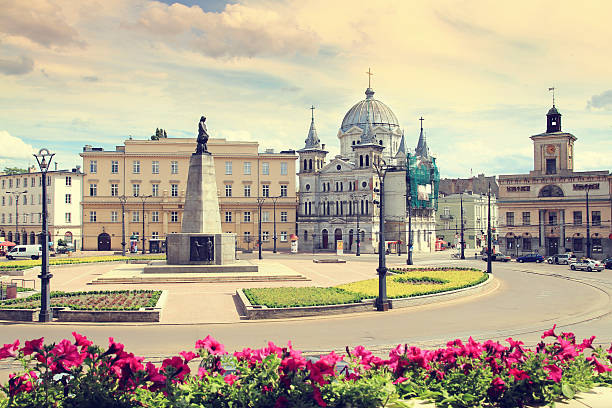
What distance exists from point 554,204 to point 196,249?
5166 centimetres

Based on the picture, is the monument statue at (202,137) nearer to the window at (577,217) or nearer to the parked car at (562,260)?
the parked car at (562,260)

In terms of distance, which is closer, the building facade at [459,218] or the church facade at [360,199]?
the church facade at [360,199]

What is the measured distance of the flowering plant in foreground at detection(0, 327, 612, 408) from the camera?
8.42 meters

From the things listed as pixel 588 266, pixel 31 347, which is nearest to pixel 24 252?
pixel 588 266

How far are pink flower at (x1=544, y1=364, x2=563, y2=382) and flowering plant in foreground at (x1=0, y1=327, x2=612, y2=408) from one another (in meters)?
0.02

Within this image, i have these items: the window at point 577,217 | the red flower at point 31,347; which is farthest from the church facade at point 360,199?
the red flower at point 31,347

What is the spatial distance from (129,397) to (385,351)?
10.5m

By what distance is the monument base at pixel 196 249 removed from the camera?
137 ft

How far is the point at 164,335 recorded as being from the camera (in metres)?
19.9

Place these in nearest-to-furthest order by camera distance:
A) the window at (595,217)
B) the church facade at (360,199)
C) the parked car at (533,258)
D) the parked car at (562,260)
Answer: the parked car at (562,260), the parked car at (533,258), the window at (595,217), the church facade at (360,199)

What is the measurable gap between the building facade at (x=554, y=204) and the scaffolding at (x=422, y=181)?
744 inches

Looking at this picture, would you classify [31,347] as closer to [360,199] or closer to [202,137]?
[202,137]

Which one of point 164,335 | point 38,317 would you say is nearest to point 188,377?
point 164,335

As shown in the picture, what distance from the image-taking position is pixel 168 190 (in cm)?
8631
